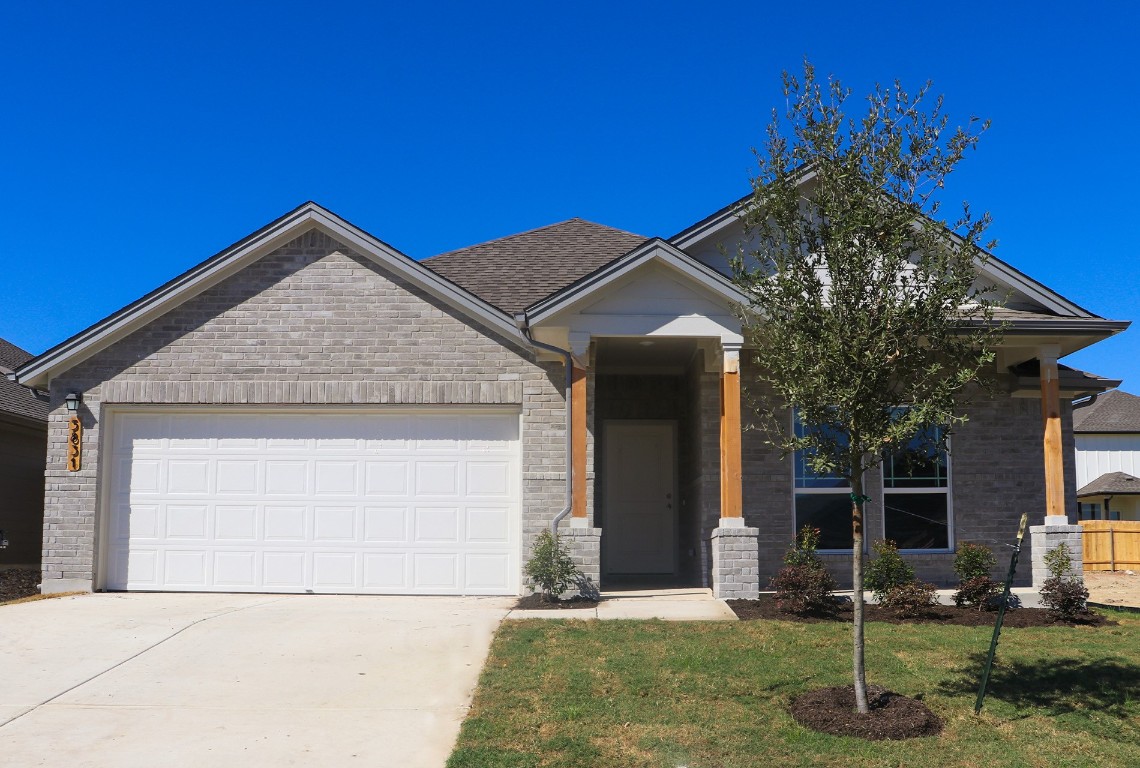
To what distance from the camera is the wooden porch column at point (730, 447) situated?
11.6 metres

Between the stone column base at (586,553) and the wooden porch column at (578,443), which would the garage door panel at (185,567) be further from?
A: the wooden porch column at (578,443)

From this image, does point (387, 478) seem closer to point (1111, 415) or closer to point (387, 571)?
point (387, 571)

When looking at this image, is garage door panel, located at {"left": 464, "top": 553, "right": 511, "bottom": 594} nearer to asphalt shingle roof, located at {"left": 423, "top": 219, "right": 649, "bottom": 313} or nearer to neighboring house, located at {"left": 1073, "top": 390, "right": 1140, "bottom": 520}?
asphalt shingle roof, located at {"left": 423, "top": 219, "right": 649, "bottom": 313}

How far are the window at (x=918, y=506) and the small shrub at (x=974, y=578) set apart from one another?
148cm

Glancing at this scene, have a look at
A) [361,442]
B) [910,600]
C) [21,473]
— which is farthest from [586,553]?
[21,473]

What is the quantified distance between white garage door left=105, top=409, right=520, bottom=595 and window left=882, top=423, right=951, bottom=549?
4.90 meters

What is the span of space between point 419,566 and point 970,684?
7.01 metres

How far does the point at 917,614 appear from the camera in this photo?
35.1ft

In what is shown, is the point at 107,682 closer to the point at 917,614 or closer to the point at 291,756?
the point at 291,756

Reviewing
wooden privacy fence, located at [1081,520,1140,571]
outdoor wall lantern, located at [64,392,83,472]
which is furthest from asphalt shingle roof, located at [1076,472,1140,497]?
outdoor wall lantern, located at [64,392,83,472]

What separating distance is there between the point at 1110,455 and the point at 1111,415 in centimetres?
143

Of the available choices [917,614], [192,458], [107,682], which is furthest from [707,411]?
[107,682]

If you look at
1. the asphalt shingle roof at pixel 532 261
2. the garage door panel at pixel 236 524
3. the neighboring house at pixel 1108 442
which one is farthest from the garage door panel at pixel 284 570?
the neighboring house at pixel 1108 442

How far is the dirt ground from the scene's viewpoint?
14.2m
